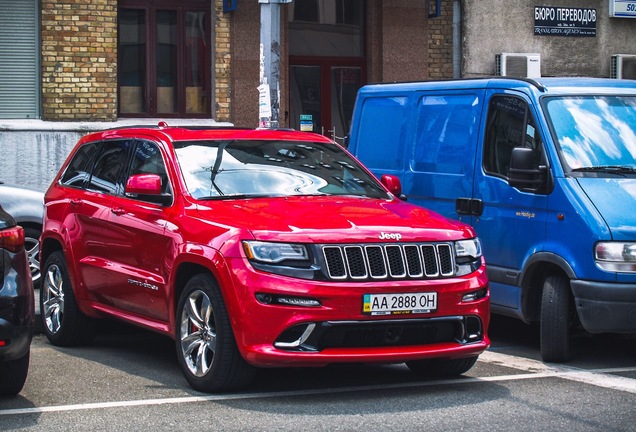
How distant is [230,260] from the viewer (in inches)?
283

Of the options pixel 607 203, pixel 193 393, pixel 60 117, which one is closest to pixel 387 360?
pixel 193 393

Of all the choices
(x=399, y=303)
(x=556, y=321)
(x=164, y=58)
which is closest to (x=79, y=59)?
(x=164, y=58)

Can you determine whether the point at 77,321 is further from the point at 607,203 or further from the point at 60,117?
the point at 60,117

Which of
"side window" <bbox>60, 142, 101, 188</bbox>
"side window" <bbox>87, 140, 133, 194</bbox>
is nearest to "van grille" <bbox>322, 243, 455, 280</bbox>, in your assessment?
"side window" <bbox>87, 140, 133, 194</bbox>

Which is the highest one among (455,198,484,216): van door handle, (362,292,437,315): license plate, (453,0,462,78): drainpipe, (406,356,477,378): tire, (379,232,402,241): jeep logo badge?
(453,0,462,78): drainpipe

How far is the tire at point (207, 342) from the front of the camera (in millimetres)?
7238

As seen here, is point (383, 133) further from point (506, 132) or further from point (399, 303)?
point (399, 303)

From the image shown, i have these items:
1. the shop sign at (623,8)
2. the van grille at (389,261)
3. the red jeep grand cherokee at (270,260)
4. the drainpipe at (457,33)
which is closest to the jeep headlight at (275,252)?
the red jeep grand cherokee at (270,260)

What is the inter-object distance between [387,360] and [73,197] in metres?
3.48

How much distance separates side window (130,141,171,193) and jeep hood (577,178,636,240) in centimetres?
295

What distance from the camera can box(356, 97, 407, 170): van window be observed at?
11.0m

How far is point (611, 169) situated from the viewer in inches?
359

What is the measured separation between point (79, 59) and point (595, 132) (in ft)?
35.7

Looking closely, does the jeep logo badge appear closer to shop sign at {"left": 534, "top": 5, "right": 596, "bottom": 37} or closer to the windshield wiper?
the windshield wiper
